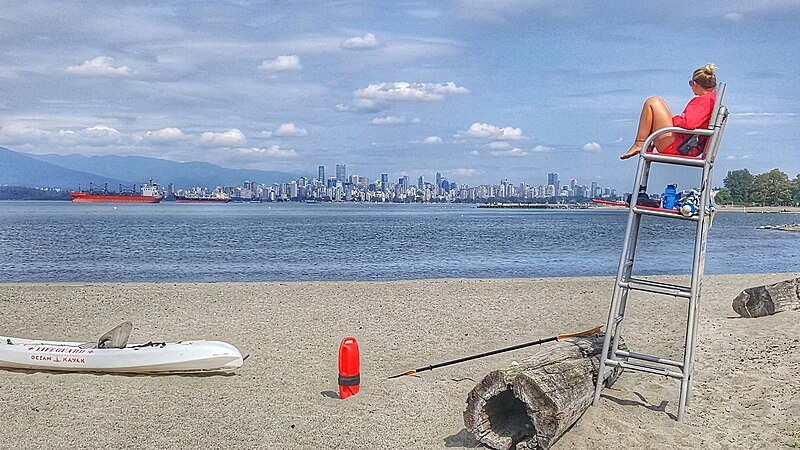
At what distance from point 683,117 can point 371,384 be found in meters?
5.37

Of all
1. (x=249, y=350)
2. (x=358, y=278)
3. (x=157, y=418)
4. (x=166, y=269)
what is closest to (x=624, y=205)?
(x=157, y=418)

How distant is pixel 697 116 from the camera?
7.23 metres

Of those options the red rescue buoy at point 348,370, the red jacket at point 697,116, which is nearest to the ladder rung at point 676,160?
the red jacket at point 697,116

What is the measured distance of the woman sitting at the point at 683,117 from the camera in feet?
23.7

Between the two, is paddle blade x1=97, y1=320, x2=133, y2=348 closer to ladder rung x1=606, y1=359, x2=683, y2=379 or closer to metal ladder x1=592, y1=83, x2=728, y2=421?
metal ladder x1=592, y1=83, x2=728, y2=421

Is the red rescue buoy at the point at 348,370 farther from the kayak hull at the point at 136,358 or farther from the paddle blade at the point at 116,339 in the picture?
the paddle blade at the point at 116,339

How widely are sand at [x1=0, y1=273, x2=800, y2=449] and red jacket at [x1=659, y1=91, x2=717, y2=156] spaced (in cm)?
316

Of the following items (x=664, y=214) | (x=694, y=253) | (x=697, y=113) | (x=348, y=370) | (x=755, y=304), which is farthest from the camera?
(x=755, y=304)

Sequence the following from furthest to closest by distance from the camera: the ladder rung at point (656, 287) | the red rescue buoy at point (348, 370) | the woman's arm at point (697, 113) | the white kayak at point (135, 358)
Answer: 1. the white kayak at point (135, 358)
2. the red rescue buoy at point (348, 370)
3. the ladder rung at point (656, 287)
4. the woman's arm at point (697, 113)

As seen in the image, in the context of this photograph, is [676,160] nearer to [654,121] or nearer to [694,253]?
[654,121]

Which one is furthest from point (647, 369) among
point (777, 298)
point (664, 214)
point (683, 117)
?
point (777, 298)

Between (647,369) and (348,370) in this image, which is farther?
(348,370)

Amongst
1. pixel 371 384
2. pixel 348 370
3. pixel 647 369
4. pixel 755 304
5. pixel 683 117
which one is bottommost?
pixel 371 384

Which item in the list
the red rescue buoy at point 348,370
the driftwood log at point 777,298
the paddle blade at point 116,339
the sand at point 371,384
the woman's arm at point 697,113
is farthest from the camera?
the driftwood log at point 777,298
